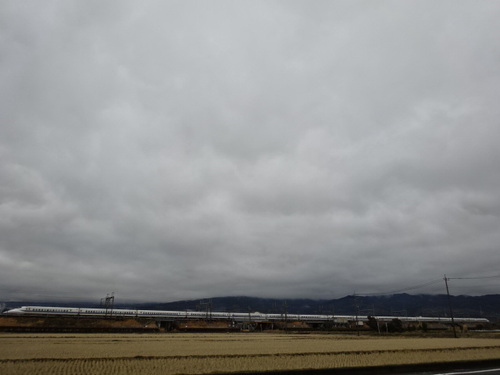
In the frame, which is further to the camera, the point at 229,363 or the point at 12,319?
the point at 12,319

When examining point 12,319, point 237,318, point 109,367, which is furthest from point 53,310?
point 109,367

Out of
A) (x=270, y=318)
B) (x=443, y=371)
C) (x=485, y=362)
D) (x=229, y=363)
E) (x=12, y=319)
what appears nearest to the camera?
(x=443, y=371)

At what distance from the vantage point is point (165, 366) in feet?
72.5

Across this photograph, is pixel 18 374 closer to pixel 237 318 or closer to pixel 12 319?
pixel 12 319

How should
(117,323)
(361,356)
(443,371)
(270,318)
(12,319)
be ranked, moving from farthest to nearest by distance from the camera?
1. (270,318)
2. (117,323)
3. (12,319)
4. (361,356)
5. (443,371)

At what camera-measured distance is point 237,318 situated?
5994 inches

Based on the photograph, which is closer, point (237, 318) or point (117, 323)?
point (117, 323)

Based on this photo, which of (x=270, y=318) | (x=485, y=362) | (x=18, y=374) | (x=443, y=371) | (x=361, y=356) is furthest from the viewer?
(x=270, y=318)

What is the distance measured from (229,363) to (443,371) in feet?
45.0

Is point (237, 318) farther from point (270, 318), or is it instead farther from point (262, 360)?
point (262, 360)

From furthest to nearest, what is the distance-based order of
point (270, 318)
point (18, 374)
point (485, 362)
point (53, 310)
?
point (270, 318)
point (53, 310)
point (485, 362)
point (18, 374)

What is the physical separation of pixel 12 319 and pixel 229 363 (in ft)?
308

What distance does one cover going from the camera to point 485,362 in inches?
1001

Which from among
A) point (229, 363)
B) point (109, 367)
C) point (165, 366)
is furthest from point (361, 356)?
point (109, 367)
